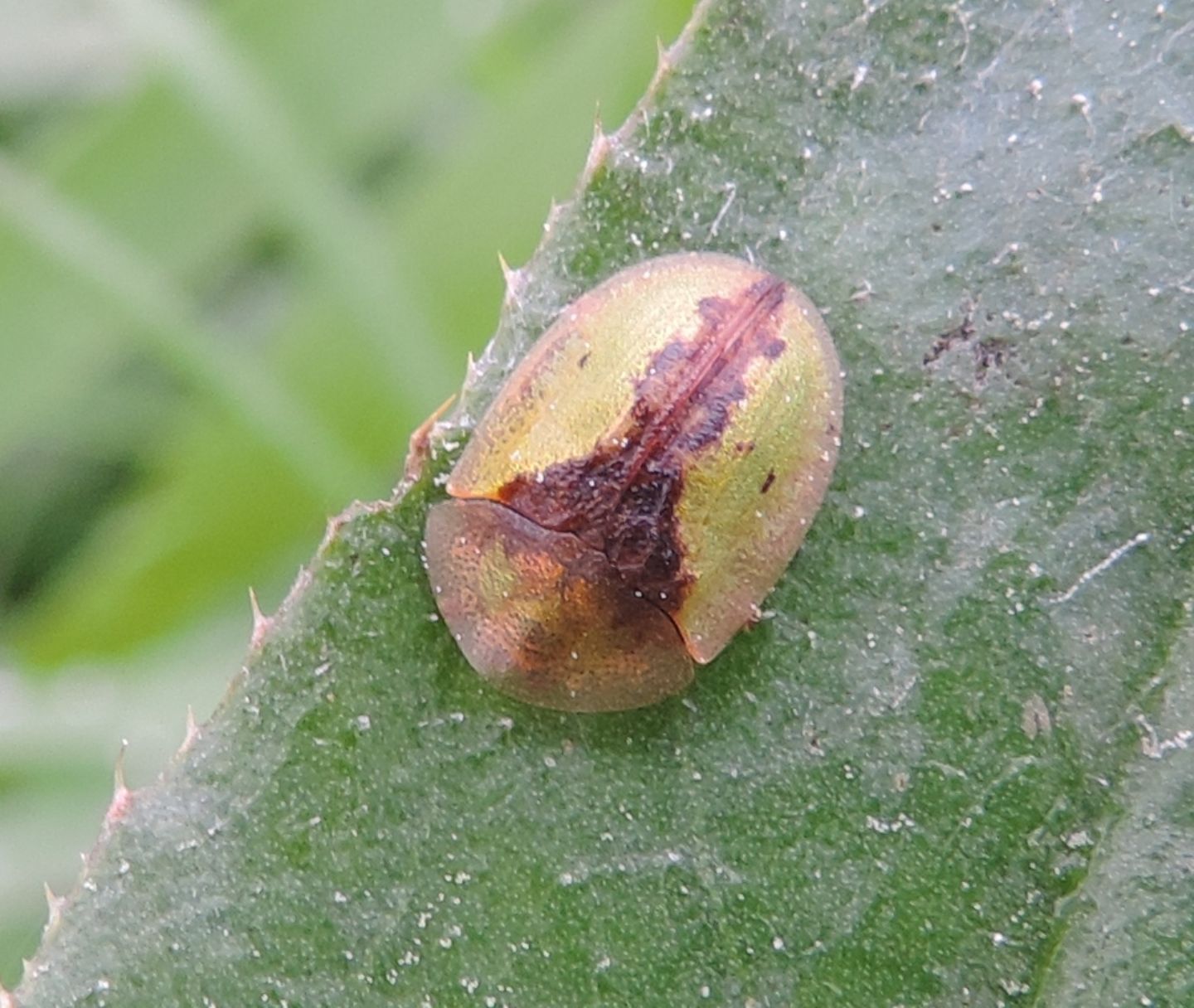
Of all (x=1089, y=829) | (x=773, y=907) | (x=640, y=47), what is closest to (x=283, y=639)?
(x=773, y=907)

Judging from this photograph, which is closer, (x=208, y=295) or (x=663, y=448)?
(x=663, y=448)

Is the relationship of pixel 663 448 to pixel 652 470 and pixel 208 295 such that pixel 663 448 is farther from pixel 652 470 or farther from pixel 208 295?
pixel 208 295

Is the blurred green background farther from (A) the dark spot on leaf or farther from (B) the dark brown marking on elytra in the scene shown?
(A) the dark spot on leaf

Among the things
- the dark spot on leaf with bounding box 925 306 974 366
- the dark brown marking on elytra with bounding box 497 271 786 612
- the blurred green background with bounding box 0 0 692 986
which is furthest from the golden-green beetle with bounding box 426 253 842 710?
the blurred green background with bounding box 0 0 692 986

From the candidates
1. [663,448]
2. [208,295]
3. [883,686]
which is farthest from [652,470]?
[208,295]

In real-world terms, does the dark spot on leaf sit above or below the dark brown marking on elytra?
below

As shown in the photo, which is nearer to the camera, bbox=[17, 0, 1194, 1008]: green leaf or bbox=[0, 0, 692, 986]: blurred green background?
bbox=[17, 0, 1194, 1008]: green leaf
